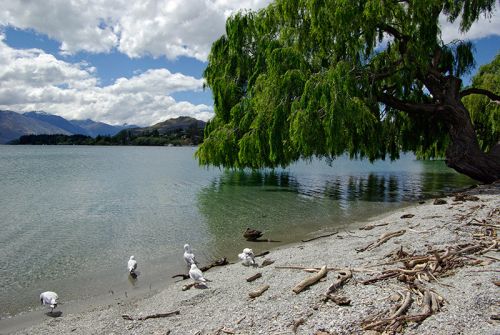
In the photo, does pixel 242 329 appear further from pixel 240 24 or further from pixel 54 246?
pixel 240 24

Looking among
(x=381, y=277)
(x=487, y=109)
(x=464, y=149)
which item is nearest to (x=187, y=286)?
(x=381, y=277)

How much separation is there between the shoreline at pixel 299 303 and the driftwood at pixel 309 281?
0.10m

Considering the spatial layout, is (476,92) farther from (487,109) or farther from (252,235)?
(252,235)

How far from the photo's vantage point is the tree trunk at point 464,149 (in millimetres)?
17656

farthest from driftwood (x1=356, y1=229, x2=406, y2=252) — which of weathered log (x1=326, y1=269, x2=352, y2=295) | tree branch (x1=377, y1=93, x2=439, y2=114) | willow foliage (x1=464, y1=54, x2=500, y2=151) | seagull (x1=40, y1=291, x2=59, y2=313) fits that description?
willow foliage (x1=464, y1=54, x2=500, y2=151)

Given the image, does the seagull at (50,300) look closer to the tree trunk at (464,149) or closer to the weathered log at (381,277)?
the weathered log at (381,277)

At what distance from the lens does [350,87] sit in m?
16.7

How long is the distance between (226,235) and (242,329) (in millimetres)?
7288

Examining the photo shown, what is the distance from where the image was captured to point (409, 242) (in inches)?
324

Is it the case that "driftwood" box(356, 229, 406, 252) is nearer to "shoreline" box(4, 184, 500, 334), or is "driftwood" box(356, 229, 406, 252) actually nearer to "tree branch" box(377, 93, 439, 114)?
"shoreline" box(4, 184, 500, 334)

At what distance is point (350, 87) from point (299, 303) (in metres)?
12.6

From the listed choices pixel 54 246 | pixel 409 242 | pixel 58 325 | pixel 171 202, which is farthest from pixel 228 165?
pixel 58 325

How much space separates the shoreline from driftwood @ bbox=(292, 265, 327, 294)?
3.7 inches

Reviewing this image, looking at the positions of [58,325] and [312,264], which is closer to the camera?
[58,325]
